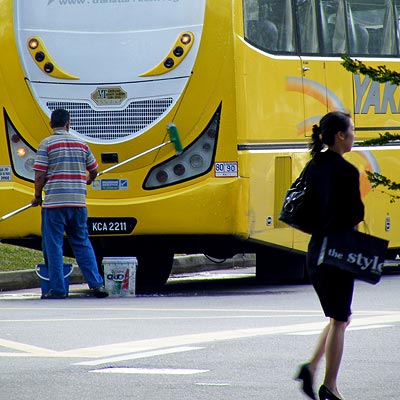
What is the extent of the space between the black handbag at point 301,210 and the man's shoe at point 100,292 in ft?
24.9

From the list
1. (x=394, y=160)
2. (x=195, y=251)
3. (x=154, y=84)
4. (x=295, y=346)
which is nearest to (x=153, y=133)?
(x=154, y=84)

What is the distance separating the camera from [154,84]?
15.6m

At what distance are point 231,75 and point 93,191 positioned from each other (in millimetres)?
1920

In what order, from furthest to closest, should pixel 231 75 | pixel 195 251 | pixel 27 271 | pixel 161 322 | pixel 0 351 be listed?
1. pixel 27 271
2. pixel 195 251
3. pixel 231 75
4. pixel 161 322
5. pixel 0 351

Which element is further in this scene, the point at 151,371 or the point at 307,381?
the point at 151,371

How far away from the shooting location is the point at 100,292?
1552 centimetres

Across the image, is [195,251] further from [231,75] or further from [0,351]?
[0,351]

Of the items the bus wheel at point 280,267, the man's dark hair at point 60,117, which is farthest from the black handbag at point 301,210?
the bus wheel at point 280,267

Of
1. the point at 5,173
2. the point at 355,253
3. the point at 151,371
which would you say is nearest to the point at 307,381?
the point at 355,253

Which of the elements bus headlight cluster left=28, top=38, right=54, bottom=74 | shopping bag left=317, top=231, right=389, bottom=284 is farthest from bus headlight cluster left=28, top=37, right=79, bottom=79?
shopping bag left=317, top=231, right=389, bottom=284

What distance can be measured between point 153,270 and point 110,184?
1.74 metres

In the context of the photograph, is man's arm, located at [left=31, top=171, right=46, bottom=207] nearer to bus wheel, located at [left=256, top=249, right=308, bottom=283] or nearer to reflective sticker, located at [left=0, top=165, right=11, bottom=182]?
reflective sticker, located at [left=0, top=165, right=11, bottom=182]

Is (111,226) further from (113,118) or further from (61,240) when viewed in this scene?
(113,118)

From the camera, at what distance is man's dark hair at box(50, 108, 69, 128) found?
15188 millimetres
